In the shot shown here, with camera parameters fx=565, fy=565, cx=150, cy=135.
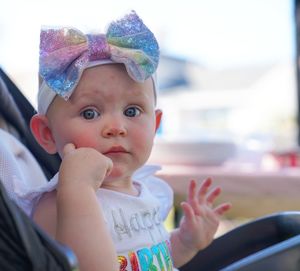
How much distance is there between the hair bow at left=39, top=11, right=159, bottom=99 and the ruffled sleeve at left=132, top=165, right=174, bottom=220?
266 mm

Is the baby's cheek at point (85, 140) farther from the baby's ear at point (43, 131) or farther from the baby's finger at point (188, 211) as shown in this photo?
the baby's finger at point (188, 211)

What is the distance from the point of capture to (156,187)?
1092 mm

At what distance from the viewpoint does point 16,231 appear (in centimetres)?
53

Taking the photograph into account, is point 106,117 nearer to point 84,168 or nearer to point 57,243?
point 84,168

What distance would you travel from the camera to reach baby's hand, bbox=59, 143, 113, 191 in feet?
2.33

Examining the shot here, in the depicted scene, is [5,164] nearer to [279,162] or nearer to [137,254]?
[137,254]

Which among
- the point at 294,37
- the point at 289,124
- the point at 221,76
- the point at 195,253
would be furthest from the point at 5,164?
the point at 221,76

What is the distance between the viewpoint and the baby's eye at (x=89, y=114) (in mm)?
822

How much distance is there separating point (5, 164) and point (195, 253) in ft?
1.24

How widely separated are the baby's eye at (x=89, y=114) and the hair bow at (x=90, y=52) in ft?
0.13

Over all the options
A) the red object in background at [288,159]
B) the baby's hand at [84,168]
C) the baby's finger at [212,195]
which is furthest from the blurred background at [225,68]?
the baby's hand at [84,168]

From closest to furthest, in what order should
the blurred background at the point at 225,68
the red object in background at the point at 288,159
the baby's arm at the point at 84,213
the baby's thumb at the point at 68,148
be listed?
the baby's arm at the point at 84,213 < the baby's thumb at the point at 68,148 < the red object in background at the point at 288,159 < the blurred background at the point at 225,68

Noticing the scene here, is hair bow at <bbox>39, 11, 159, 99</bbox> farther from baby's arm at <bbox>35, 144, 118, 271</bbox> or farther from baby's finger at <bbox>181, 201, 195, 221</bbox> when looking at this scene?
baby's finger at <bbox>181, 201, 195, 221</bbox>

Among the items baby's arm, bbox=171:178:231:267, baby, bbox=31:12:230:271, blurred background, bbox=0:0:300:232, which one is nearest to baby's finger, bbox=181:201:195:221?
baby's arm, bbox=171:178:231:267
